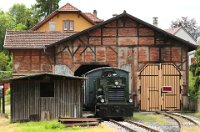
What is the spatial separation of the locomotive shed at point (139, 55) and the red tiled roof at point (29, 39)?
76.9 inches

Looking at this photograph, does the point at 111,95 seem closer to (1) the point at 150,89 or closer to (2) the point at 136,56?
(1) the point at 150,89

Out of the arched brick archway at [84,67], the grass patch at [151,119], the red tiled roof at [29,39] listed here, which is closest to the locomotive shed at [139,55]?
the arched brick archway at [84,67]

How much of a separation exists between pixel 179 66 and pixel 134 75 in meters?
3.22

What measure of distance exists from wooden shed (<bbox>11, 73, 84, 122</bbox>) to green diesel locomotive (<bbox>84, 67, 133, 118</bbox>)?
128 cm

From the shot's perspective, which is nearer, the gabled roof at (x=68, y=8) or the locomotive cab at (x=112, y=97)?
the locomotive cab at (x=112, y=97)

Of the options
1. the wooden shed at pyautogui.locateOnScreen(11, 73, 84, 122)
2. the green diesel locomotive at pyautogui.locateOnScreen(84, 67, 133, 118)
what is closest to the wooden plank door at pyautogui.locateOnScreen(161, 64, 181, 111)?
the green diesel locomotive at pyautogui.locateOnScreen(84, 67, 133, 118)

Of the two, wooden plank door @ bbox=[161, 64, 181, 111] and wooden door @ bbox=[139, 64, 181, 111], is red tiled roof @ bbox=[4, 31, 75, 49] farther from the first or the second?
wooden plank door @ bbox=[161, 64, 181, 111]

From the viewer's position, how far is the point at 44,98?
2531 cm

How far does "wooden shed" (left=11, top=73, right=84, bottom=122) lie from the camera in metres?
25.1

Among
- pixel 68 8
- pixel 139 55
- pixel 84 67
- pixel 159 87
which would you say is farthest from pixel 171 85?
pixel 68 8

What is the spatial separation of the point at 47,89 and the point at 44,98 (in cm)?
51

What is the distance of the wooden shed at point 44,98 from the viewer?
25.1 metres

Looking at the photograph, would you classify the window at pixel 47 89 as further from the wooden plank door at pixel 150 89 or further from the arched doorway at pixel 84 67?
the wooden plank door at pixel 150 89

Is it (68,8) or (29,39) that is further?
(68,8)
